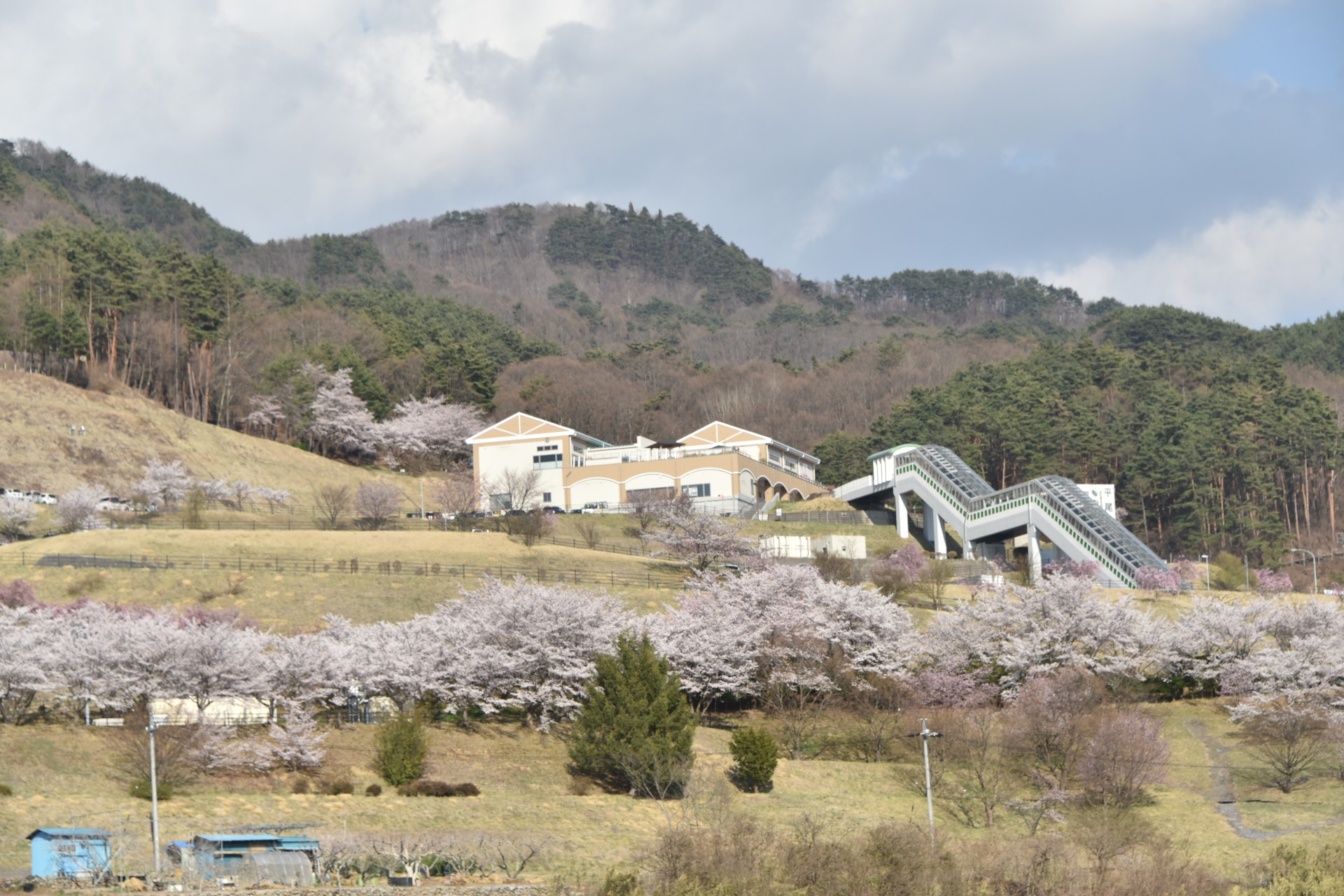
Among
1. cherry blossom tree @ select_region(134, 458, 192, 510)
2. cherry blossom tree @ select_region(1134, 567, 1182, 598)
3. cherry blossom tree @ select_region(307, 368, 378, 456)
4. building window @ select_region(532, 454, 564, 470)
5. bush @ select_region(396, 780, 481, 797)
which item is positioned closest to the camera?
bush @ select_region(396, 780, 481, 797)

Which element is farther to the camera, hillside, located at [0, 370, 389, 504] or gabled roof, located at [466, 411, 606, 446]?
gabled roof, located at [466, 411, 606, 446]

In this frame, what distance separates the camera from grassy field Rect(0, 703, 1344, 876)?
95.0 feet

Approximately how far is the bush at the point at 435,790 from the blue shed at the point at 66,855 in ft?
29.1

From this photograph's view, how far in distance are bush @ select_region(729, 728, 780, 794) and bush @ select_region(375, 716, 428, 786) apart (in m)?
8.05

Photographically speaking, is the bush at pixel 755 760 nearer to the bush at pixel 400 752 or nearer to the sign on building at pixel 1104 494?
the bush at pixel 400 752

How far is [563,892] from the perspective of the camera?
25.1 m

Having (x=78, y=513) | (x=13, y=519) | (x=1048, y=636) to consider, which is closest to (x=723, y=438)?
(x=78, y=513)

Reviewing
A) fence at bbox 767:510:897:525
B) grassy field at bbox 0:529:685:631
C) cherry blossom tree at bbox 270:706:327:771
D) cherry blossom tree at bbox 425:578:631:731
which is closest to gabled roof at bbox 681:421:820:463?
fence at bbox 767:510:897:525

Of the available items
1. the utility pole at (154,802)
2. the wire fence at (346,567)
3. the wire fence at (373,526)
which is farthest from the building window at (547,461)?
the utility pole at (154,802)

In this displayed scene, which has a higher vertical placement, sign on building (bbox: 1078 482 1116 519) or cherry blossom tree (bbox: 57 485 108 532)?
cherry blossom tree (bbox: 57 485 108 532)

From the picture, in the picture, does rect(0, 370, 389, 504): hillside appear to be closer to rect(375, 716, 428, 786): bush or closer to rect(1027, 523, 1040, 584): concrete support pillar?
rect(1027, 523, 1040, 584): concrete support pillar

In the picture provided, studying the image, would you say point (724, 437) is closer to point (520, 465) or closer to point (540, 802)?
point (520, 465)

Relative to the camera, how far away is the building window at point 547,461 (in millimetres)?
81938

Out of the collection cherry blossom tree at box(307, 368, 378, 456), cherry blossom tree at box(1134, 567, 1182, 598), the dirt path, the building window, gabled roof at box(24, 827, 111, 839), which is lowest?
the dirt path
